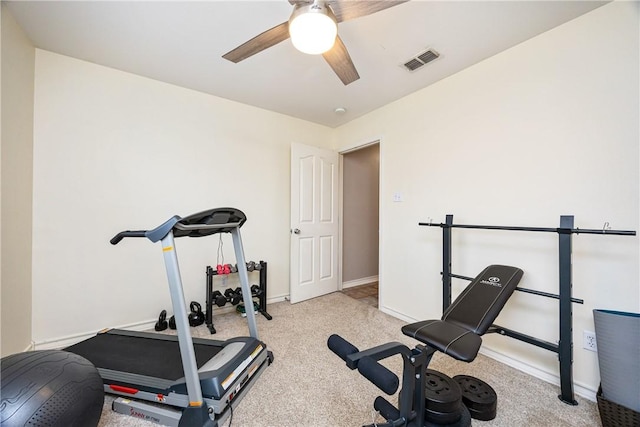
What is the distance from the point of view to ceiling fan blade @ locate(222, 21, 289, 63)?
148 cm

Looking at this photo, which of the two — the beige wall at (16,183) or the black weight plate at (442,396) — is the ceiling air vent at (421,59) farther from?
the beige wall at (16,183)

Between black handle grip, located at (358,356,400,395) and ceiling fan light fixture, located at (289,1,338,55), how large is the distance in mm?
1555

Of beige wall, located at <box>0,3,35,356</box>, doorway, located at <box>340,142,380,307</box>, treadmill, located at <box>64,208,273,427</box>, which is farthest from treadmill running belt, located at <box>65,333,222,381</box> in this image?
doorway, located at <box>340,142,380,307</box>

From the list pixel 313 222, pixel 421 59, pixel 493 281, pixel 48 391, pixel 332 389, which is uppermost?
pixel 421 59

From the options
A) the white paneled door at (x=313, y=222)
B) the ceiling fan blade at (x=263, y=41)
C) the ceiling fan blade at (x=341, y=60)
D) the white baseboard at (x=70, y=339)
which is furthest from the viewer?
the white paneled door at (x=313, y=222)

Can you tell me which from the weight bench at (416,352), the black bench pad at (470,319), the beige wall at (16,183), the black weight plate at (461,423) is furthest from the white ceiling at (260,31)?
the black weight plate at (461,423)

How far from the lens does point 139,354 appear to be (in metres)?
1.83

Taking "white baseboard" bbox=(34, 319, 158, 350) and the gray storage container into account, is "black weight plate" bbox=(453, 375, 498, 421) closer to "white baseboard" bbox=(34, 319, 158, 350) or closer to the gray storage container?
the gray storage container

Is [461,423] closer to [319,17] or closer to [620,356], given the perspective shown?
[620,356]

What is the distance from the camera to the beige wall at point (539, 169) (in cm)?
155

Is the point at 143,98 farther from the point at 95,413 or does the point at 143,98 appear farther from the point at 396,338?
the point at 396,338

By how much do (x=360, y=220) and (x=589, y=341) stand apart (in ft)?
9.50

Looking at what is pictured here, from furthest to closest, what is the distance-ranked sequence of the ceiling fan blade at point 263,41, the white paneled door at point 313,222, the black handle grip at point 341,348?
the white paneled door at point 313,222
the ceiling fan blade at point 263,41
the black handle grip at point 341,348

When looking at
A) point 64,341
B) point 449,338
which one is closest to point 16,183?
point 64,341
